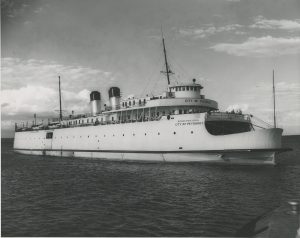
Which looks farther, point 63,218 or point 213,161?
point 213,161

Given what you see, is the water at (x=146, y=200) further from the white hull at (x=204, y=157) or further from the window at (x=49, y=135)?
the window at (x=49, y=135)

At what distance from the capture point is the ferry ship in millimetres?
25328

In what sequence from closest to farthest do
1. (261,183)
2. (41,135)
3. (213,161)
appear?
1. (261,183)
2. (213,161)
3. (41,135)

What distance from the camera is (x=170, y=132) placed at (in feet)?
93.2

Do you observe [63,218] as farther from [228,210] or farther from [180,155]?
[180,155]

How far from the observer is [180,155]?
27875 mm

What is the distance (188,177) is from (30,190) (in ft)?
34.3

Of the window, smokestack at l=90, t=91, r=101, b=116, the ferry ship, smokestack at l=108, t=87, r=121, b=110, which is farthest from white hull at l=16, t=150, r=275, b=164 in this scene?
the window

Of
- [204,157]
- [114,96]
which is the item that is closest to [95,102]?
[114,96]

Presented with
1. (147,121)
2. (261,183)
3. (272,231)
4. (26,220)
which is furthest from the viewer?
(147,121)

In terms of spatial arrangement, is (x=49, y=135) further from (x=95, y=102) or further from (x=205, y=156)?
(x=205, y=156)

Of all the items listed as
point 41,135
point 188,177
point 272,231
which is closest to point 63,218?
point 272,231

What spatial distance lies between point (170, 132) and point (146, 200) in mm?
12605

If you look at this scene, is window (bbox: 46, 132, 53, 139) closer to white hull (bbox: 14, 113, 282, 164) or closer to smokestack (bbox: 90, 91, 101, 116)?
smokestack (bbox: 90, 91, 101, 116)
